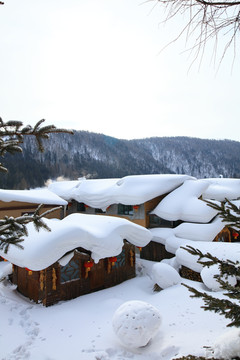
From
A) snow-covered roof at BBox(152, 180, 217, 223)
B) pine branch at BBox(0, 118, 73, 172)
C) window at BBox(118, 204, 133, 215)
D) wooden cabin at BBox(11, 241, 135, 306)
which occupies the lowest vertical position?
wooden cabin at BBox(11, 241, 135, 306)

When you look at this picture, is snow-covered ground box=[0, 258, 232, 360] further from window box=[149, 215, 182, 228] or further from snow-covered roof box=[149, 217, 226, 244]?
window box=[149, 215, 182, 228]

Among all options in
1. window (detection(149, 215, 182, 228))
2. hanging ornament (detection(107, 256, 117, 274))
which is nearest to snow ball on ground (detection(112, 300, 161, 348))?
hanging ornament (detection(107, 256, 117, 274))

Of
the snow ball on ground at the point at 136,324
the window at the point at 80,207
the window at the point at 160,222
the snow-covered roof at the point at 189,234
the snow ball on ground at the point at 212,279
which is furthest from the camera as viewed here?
the window at the point at 80,207

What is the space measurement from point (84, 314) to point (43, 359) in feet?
7.72

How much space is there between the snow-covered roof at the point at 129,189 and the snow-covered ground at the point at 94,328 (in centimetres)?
618

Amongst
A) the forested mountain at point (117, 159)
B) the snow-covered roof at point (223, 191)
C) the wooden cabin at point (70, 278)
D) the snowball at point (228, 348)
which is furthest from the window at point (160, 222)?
the forested mountain at point (117, 159)

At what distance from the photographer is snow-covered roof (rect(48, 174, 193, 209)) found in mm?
14766

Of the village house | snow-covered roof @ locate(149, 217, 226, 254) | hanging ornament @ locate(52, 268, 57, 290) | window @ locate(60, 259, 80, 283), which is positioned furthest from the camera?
the village house

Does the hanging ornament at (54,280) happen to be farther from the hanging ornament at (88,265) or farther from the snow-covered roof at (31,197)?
the snow-covered roof at (31,197)

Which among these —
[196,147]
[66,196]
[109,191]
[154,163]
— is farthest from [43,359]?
[196,147]

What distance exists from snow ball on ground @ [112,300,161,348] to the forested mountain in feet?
117

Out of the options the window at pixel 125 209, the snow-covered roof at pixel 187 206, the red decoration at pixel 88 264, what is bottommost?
the red decoration at pixel 88 264

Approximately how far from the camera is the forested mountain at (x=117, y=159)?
4138cm

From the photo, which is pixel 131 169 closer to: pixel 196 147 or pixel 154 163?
pixel 154 163
